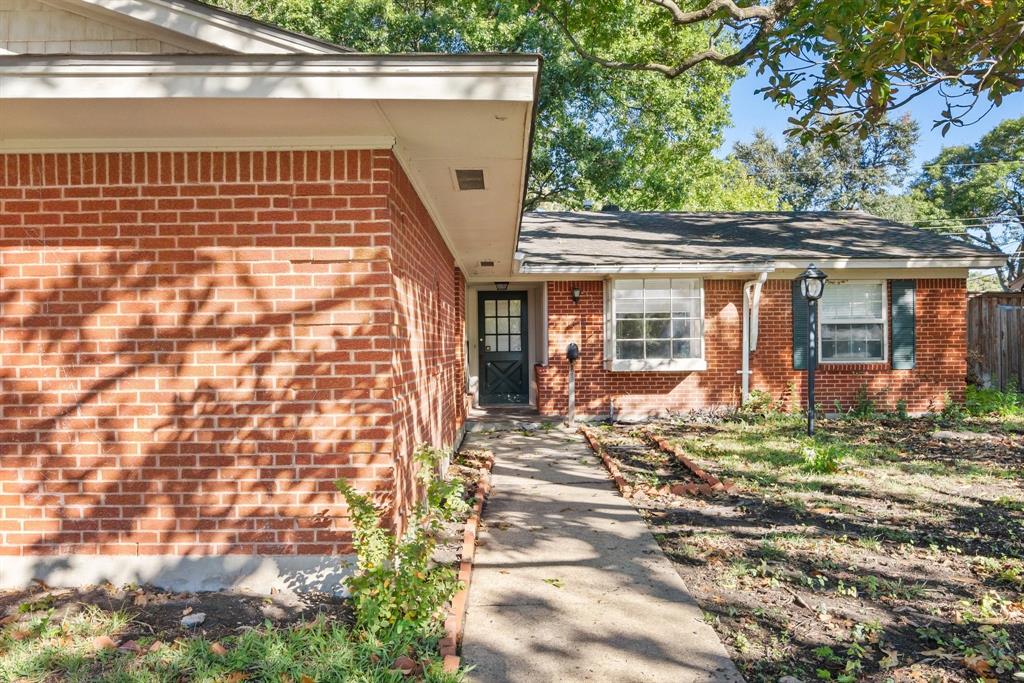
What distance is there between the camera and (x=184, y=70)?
3.23 meters

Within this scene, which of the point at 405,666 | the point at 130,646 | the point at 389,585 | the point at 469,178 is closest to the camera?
the point at 405,666

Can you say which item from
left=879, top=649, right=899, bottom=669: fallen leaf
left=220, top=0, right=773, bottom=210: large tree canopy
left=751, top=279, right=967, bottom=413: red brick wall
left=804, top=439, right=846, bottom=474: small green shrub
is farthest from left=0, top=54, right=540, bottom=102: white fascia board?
left=220, top=0, right=773, bottom=210: large tree canopy

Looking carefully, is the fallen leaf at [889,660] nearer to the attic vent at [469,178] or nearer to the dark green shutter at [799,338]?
the attic vent at [469,178]

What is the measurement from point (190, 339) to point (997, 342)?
15581 mm

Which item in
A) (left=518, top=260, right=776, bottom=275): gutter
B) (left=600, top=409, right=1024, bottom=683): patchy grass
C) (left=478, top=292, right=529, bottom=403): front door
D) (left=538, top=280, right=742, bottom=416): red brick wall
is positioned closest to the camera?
(left=600, top=409, right=1024, bottom=683): patchy grass

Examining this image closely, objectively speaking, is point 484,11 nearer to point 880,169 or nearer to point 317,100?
point 317,100

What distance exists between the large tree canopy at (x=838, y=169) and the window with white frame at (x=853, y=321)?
30.5 meters

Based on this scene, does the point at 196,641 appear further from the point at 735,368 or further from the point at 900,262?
the point at 900,262

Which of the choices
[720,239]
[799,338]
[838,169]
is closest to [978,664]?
[799,338]

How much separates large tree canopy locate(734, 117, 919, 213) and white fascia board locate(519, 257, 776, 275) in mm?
32086

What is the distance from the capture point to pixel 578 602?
4066 millimetres

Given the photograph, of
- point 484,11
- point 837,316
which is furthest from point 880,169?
point 837,316

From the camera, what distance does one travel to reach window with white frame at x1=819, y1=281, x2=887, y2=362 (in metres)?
11.7

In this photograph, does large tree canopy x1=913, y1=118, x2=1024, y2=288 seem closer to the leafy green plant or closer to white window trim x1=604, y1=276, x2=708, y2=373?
white window trim x1=604, y1=276, x2=708, y2=373
